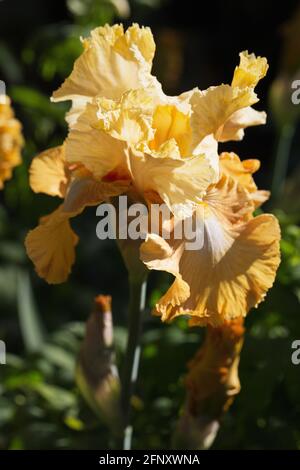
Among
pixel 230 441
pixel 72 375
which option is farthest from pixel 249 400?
pixel 72 375

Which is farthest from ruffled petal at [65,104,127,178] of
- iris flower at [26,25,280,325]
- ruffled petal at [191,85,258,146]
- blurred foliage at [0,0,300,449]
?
blurred foliage at [0,0,300,449]

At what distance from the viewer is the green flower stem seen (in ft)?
3.98

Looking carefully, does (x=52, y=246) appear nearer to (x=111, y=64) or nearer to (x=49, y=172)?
(x=49, y=172)

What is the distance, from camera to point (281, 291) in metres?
1.36

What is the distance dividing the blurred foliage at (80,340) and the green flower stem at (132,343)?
0.42 feet

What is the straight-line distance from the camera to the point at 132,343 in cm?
124

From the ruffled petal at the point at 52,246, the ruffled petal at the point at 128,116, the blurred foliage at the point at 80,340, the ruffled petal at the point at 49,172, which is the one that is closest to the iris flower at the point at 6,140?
the blurred foliage at the point at 80,340

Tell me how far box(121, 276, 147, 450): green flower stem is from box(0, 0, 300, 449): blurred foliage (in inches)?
5.0

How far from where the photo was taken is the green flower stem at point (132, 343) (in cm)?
121

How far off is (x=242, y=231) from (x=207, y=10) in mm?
2408

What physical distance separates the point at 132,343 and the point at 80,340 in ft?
1.33

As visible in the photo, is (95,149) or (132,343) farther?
(132,343)

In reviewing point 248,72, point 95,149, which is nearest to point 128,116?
point 95,149

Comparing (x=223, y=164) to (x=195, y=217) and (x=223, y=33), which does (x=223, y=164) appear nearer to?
(x=195, y=217)
